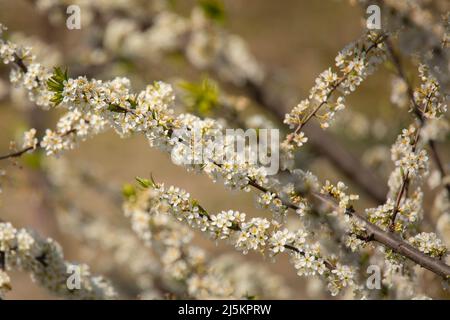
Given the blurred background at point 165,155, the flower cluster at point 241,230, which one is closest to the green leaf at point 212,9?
the blurred background at point 165,155

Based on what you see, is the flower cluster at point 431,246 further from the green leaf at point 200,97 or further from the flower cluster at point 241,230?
the green leaf at point 200,97

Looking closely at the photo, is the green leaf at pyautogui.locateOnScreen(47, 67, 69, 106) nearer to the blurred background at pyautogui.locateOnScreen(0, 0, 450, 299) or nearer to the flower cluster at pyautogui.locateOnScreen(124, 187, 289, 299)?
the blurred background at pyautogui.locateOnScreen(0, 0, 450, 299)

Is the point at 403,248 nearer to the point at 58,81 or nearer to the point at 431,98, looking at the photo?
the point at 431,98

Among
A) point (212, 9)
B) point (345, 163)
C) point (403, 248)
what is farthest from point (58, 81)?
point (345, 163)

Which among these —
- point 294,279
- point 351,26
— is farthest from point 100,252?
point 351,26

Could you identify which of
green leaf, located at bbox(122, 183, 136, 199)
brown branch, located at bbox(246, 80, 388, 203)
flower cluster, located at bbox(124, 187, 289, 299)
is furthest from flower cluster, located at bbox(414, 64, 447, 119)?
A: brown branch, located at bbox(246, 80, 388, 203)

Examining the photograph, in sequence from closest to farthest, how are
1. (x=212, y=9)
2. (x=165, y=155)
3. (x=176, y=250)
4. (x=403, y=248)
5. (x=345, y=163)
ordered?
(x=403, y=248) < (x=176, y=250) < (x=212, y=9) < (x=345, y=163) < (x=165, y=155)
